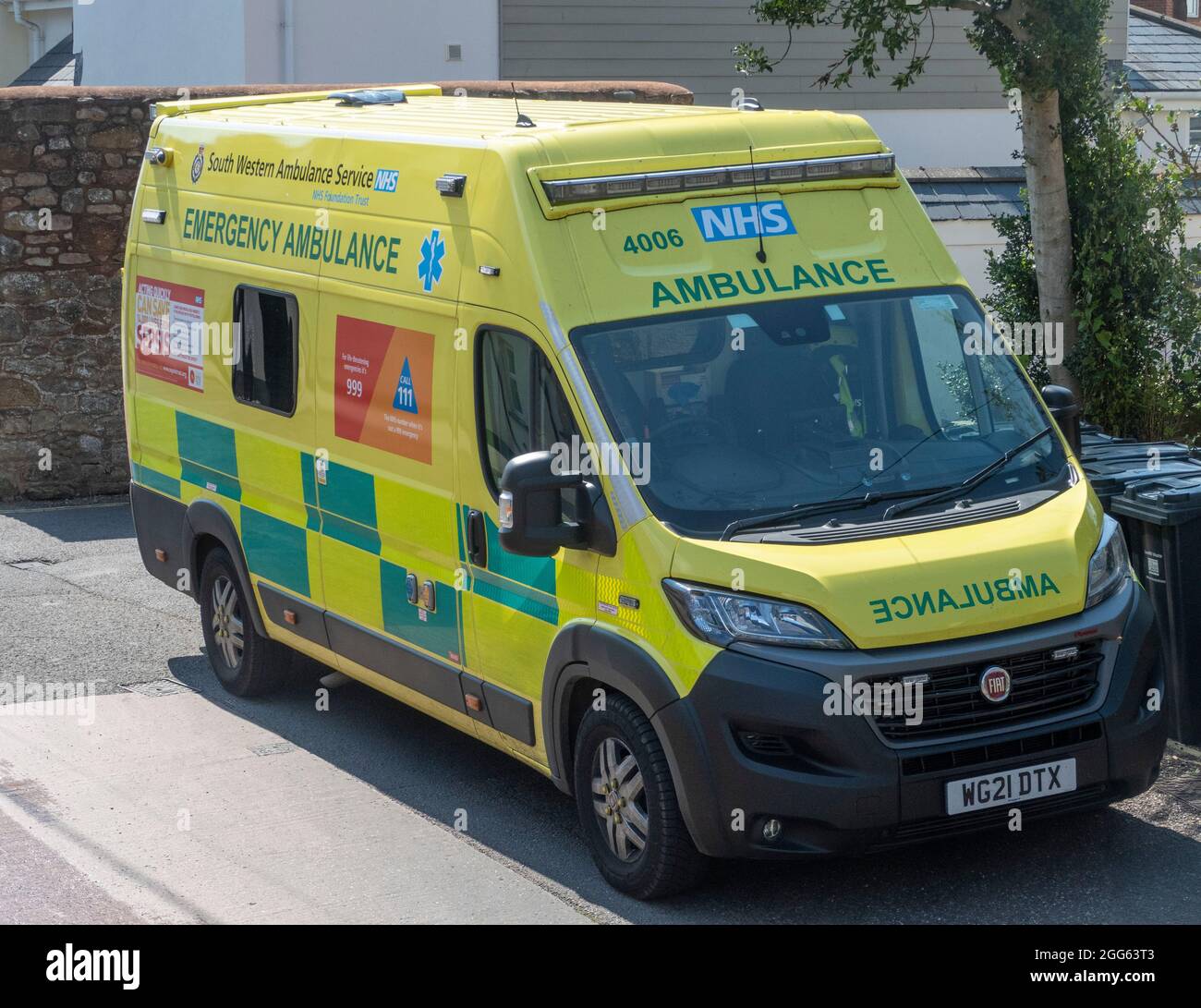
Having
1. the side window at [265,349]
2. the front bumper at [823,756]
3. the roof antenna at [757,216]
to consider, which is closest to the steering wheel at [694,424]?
the roof antenna at [757,216]

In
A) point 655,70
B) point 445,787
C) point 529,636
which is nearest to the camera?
point 529,636

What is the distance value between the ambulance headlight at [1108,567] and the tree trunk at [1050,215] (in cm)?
345

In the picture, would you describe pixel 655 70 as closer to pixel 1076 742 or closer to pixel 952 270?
pixel 952 270

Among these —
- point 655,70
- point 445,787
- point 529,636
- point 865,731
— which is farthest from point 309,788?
point 655,70

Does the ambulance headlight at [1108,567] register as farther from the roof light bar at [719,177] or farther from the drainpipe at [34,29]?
the drainpipe at [34,29]

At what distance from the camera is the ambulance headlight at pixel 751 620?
5484mm

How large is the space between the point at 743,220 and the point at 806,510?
124cm

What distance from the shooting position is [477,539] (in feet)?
21.4

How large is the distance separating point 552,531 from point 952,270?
200cm

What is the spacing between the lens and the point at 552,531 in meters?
5.90

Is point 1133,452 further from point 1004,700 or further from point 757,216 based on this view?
point 1004,700

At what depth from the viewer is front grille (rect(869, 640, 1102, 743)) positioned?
5.55 m

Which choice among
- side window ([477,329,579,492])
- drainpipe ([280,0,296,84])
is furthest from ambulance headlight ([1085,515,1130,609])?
drainpipe ([280,0,296,84])

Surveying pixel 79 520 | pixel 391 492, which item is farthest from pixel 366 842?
pixel 79 520
